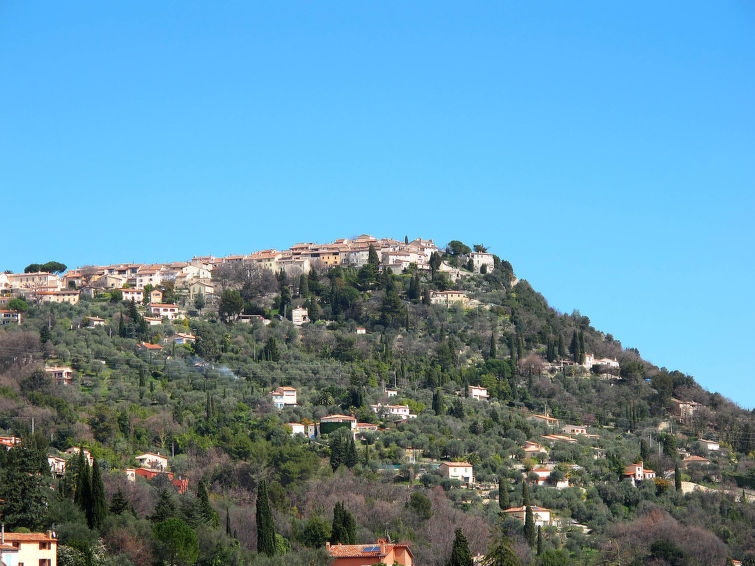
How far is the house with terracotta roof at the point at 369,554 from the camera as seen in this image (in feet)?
153

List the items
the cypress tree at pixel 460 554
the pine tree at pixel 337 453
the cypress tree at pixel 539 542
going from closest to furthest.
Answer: the cypress tree at pixel 460 554
the cypress tree at pixel 539 542
the pine tree at pixel 337 453

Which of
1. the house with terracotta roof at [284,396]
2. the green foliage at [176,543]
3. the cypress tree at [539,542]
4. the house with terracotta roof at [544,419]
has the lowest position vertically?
the cypress tree at [539,542]

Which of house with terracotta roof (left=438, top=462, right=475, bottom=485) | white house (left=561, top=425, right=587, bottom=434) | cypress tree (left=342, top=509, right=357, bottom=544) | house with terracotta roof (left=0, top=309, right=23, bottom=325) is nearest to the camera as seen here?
cypress tree (left=342, top=509, right=357, bottom=544)

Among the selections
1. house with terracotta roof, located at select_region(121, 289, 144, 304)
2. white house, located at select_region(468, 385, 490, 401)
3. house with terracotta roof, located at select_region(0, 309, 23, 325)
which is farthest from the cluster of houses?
white house, located at select_region(468, 385, 490, 401)

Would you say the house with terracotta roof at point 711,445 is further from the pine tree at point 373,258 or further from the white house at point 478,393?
the pine tree at point 373,258

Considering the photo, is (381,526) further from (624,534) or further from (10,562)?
(10,562)

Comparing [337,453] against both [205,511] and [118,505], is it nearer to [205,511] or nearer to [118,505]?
[205,511]

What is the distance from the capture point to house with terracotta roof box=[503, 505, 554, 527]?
61.3 m

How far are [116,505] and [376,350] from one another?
41.4m

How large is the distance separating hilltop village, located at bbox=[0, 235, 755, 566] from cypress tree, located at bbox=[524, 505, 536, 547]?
144 mm

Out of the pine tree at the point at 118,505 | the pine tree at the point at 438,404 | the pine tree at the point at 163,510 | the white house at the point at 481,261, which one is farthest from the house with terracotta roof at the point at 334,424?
the white house at the point at 481,261

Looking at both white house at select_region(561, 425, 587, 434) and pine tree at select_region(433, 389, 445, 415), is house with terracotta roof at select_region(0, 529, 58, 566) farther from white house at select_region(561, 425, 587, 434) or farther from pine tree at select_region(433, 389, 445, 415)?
white house at select_region(561, 425, 587, 434)

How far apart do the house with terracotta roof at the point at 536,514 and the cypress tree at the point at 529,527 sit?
4.92ft

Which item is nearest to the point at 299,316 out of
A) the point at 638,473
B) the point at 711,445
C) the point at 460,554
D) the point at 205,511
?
the point at 711,445
